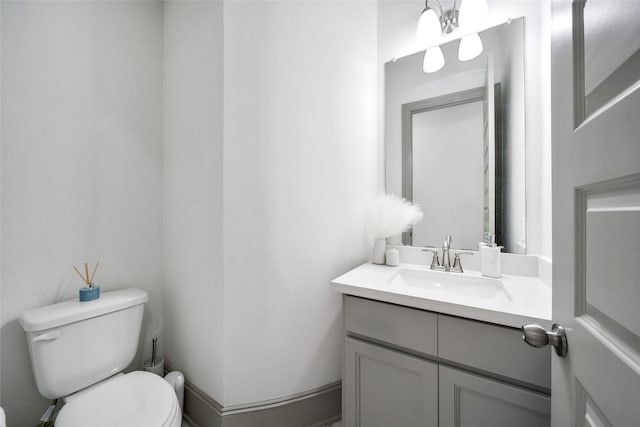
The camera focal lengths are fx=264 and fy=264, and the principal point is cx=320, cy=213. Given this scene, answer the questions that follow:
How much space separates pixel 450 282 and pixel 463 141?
75 centimetres

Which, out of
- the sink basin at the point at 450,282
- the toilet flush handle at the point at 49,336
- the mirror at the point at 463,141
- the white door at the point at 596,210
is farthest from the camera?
the mirror at the point at 463,141

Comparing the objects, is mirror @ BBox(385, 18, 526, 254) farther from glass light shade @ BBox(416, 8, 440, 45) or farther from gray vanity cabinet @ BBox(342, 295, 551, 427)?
gray vanity cabinet @ BBox(342, 295, 551, 427)

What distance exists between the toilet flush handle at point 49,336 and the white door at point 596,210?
66.9 inches

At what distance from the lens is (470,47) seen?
1385 mm

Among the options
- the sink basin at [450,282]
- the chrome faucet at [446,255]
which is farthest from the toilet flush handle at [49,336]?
the chrome faucet at [446,255]

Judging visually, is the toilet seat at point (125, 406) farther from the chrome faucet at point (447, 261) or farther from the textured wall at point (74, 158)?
the chrome faucet at point (447, 261)

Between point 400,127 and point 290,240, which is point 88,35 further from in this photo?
point 400,127

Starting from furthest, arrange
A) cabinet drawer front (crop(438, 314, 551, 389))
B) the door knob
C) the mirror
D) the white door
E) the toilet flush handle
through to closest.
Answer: the mirror
the toilet flush handle
cabinet drawer front (crop(438, 314, 551, 389))
the door knob
the white door

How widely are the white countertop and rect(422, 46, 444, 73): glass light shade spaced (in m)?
1.14

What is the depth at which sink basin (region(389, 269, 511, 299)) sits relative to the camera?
1.18m

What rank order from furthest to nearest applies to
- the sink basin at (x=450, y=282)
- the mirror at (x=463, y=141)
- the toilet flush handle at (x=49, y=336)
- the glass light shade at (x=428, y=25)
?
the glass light shade at (x=428, y=25)
the mirror at (x=463, y=141)
the sink basin at (x=450, y=282)
the toilet flush handle at (x=49, y=336)

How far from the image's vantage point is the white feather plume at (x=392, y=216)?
4.80 ft

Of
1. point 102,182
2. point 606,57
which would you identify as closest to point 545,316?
point 606,57

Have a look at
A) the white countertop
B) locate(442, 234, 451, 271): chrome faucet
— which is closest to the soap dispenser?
the white countertop
